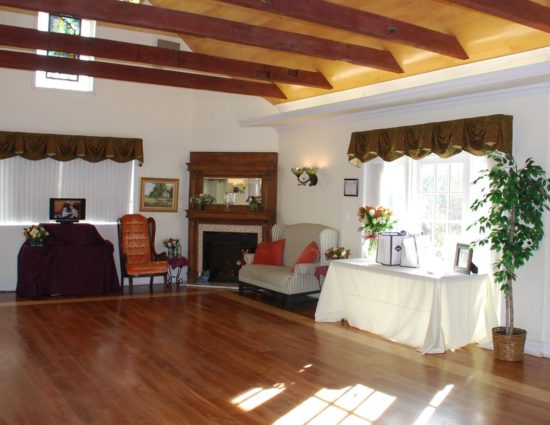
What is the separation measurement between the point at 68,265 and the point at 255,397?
487 centimetres

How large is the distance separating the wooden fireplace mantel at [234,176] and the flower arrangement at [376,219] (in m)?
2.39

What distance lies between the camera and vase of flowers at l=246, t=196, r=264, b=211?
8.91 m

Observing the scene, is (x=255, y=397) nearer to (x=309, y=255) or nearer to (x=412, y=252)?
(x=412, y=252)

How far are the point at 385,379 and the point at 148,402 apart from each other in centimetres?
191

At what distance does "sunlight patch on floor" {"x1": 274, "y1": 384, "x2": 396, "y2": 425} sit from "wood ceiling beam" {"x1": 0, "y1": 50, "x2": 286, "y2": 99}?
4.63m

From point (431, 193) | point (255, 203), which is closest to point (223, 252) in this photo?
point (255, 203)

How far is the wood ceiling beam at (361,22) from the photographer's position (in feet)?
15.0

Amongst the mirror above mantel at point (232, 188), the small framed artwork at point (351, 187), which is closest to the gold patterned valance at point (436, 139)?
the small framed artwork at point (351, 187)

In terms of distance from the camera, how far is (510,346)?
16.8 feet

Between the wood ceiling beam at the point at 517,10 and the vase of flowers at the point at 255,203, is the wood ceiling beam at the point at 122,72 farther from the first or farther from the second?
the wood ceiling beam at the point at 517,10

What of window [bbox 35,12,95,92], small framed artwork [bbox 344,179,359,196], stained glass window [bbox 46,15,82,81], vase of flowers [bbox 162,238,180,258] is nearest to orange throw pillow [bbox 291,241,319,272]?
small framed artwork [bbox 344,179,359,196]

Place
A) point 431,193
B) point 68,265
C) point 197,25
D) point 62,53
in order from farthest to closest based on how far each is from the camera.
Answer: point 62,53, point 68,265, point 431,193, point 197,25

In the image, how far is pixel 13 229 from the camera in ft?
27.8

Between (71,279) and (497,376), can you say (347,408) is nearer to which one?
(497,376)
